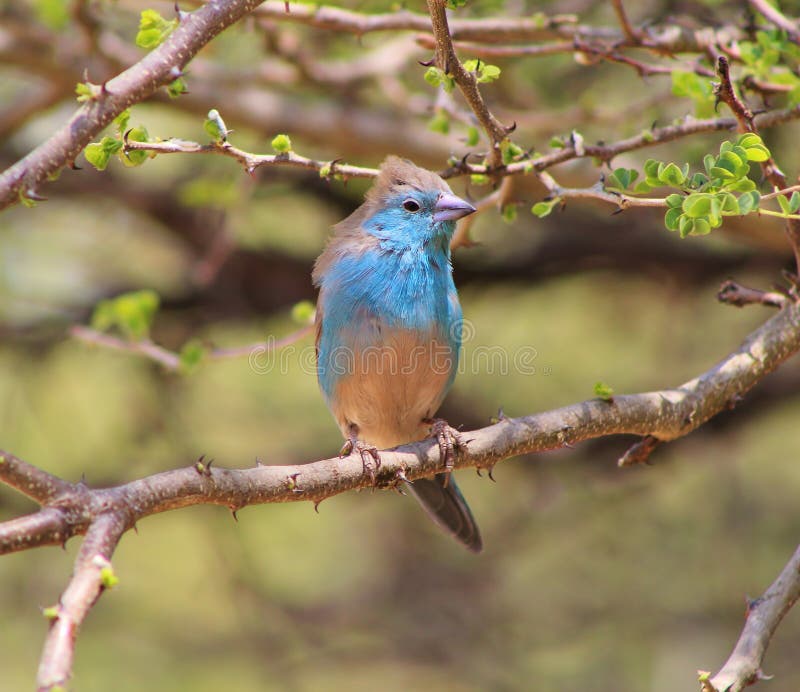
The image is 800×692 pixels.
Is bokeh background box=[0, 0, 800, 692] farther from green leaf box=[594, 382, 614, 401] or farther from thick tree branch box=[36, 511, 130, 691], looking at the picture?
thick tree branch box=[36, 511, 130, 691]

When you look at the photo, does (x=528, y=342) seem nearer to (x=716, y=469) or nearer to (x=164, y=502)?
(x=716, y=469)

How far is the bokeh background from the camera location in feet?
20.6

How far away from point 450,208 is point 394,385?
827 millimetres

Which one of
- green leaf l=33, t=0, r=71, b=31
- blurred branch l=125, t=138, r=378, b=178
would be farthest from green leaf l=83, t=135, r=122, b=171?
green leaf l=33, t=0, r=71, b=31

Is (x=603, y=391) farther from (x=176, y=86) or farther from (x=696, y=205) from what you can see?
(x=176, y=86)

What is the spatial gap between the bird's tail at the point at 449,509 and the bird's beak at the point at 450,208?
1.25 m

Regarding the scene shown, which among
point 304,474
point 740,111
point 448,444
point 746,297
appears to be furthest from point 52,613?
point 746,297

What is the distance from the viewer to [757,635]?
9.35 ft

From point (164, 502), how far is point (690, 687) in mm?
4459

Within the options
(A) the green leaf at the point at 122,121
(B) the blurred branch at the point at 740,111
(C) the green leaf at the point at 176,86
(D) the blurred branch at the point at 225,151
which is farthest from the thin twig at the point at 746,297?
(A) the green leaf at the point at 122,121

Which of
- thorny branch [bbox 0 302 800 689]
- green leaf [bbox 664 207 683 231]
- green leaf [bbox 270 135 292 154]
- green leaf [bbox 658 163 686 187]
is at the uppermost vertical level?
green leaf [bbox 270 135 292 154]

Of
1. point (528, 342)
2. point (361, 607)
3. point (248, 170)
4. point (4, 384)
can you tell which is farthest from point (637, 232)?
point (4, 384)

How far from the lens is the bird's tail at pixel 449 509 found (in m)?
4.77

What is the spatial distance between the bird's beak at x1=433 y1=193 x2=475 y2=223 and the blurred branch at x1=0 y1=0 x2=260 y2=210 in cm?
163
